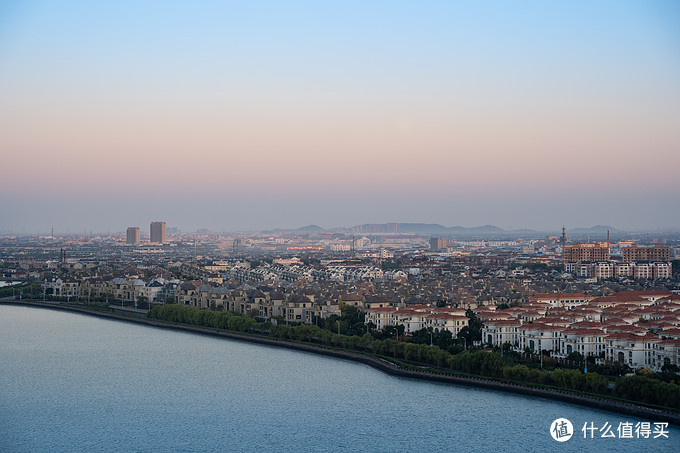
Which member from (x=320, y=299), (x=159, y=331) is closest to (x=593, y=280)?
(x=320, y=299)

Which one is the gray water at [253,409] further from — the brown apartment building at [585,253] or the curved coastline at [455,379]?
the brown apartment building at [585,253]

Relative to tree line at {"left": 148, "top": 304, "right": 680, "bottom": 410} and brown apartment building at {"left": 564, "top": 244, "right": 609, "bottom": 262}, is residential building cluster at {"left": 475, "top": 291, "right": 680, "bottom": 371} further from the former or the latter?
brown apartment building at {"left": 564, "top": 244, "right": 609, "bottom": 262}

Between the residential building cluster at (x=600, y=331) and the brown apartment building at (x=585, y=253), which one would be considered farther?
the brown apartment building at (x=585, y=253)

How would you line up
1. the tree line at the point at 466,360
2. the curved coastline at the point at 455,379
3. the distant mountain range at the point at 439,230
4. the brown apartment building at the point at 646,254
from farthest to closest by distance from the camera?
the distant mountain range at the point at 439,230 → the brown apartment building at the point at 646,254 → the tree line at the point at 466,360 → the curved coastline at the point at 455,379

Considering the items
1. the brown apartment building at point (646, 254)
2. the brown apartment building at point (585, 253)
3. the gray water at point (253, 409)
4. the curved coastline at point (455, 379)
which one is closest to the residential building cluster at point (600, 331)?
the curved coastline at point (455, 379)

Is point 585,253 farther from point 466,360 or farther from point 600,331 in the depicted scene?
point 466,360

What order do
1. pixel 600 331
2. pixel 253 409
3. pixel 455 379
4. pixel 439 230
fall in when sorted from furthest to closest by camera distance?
1. pixel 439 230
2. pixel 600 331
3. pixel 455 379
4. pixel 253 409

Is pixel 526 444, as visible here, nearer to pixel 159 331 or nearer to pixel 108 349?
pixel 108 349

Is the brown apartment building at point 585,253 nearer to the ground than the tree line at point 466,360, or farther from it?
farther from it

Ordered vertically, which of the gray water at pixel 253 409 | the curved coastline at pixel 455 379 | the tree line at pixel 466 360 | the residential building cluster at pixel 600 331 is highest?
the residential building cluster at pixel 600 331

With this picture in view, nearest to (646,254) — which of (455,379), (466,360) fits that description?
(466,360)
